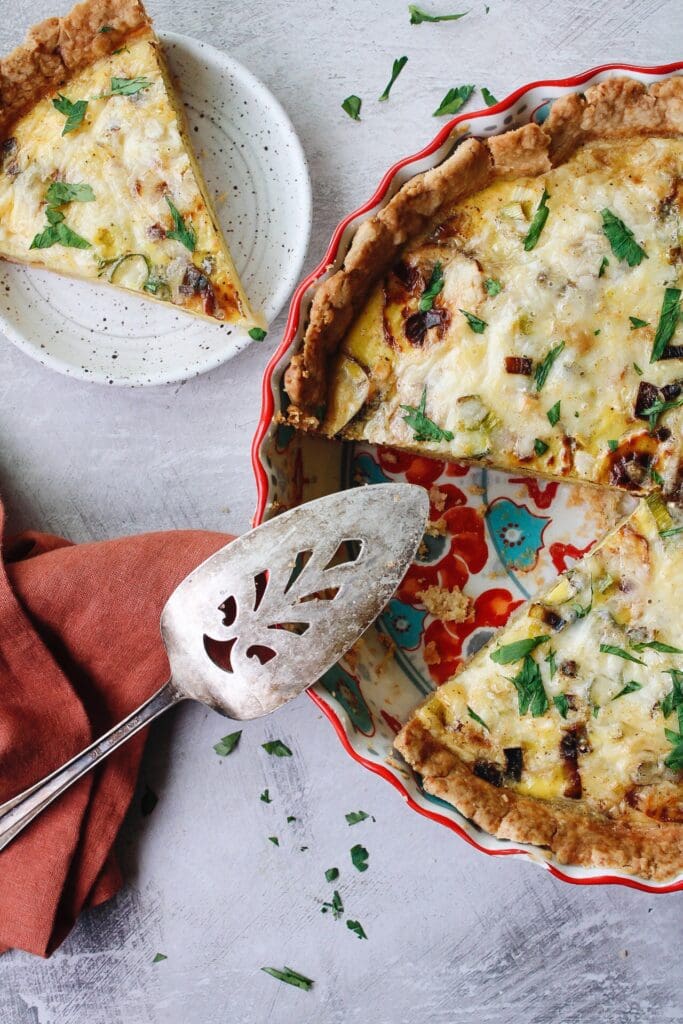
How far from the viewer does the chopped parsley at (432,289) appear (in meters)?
2.96

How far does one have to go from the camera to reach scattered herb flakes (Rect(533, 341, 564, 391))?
2926mm

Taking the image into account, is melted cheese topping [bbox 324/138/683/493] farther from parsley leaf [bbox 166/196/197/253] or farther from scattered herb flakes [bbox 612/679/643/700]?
parsley leaf [bbox 166/196/197/253]

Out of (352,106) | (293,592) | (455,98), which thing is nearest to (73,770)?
(293,592)

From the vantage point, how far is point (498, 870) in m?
3.35

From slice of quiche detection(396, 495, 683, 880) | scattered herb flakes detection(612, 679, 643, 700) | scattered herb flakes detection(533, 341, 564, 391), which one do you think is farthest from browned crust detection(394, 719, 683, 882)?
scattered herb flakes detection(533, 341, 564, 391)

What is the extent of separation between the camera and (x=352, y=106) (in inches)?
134

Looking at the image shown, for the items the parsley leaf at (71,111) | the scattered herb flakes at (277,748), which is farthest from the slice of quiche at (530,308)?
the parsley leaf at (71,111)

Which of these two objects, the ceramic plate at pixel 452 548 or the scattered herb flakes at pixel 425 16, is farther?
the scattered herb flakes at pixel 425 16

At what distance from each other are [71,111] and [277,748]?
2.43 metres

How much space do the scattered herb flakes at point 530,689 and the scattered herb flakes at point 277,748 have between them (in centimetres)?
91

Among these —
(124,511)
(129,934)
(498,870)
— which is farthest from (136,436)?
(498,870)

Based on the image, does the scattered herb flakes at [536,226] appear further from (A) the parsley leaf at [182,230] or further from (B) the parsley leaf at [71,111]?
(B) the parsley leaf at [71,111]

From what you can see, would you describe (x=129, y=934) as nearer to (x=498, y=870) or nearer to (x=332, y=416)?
(x=498, y=870)

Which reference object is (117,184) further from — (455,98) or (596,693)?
(596,693)
